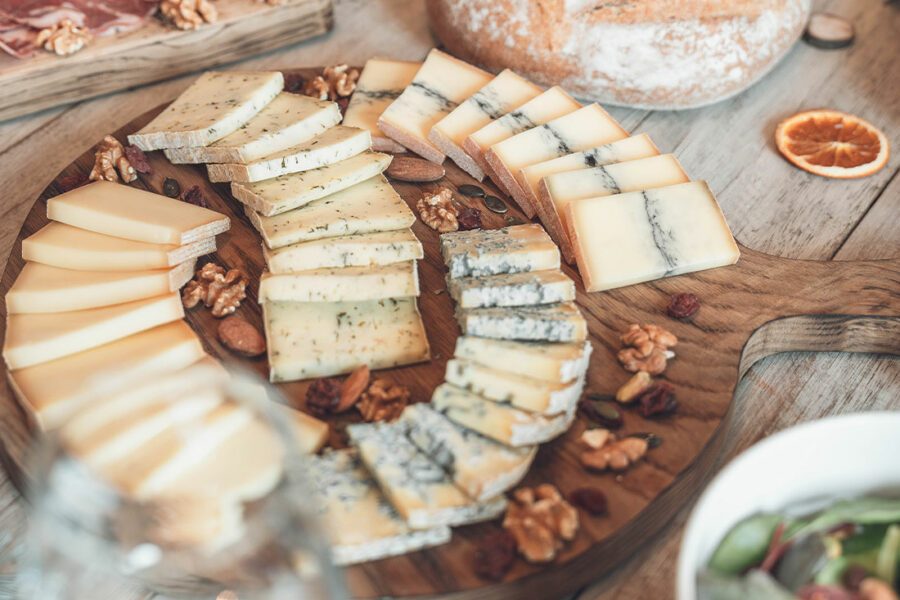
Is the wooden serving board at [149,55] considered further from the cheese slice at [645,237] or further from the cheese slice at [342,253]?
the cheese slice at [645,237]

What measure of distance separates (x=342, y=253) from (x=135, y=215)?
0.48 m

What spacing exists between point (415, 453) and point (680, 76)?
1.49m

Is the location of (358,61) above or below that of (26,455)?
above

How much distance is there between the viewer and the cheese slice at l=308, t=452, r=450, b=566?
139cm

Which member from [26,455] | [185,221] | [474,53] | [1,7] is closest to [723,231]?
[474,53]

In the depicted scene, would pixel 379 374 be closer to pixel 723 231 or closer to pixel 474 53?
pixel 723 231

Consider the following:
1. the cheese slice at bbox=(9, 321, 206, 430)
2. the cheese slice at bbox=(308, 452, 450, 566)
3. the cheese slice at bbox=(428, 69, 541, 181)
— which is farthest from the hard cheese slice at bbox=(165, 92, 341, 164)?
the cheese slice at bbox=(308, 452, 450, 566)

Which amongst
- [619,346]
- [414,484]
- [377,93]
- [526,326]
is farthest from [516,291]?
[377,93]

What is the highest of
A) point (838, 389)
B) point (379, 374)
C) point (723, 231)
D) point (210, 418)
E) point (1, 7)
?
point (1, 7)

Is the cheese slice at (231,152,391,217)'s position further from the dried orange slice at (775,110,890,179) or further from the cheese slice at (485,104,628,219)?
the dried orange slice at (775,110,890,179)

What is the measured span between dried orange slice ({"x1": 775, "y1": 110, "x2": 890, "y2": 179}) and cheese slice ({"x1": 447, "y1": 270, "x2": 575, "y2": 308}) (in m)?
1.05

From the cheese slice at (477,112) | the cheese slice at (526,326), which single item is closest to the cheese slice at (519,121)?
the cheese slice at (477,112)

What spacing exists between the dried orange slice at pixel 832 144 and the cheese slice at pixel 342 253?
123 centimetres

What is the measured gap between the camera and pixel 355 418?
1.68 meters
